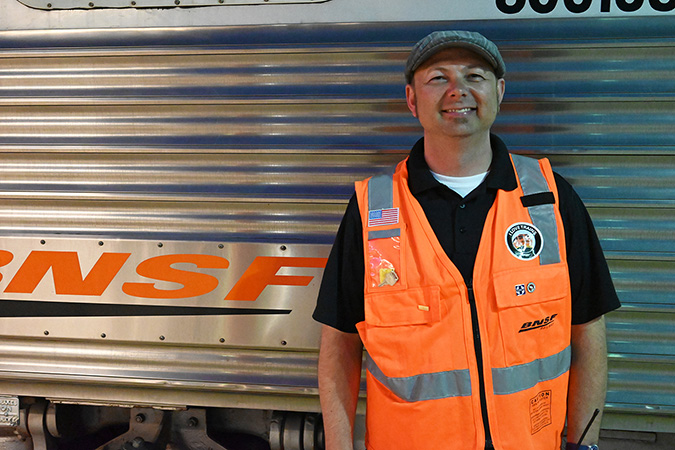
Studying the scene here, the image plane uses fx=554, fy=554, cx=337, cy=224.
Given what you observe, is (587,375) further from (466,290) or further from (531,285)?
(466,290)

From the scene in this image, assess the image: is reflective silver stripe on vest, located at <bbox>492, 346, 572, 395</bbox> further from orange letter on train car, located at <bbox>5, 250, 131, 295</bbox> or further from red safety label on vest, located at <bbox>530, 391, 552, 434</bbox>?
orange letter on train car, located at <bbox>5, 250, 131, 295</bbox>

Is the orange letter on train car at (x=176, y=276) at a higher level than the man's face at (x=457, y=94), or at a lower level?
lower

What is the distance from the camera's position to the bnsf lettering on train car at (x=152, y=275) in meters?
2.35

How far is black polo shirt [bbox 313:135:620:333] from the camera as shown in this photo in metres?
1.63

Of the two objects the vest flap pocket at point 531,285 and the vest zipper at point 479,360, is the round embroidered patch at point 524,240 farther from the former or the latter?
the vest zipper at point 479,360

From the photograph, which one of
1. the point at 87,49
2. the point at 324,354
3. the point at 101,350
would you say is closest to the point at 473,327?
the point at 324,354

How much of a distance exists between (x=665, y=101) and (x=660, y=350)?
982 mm

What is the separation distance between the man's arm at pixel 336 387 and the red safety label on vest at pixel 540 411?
1.84ft

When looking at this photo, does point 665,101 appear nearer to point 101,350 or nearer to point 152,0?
point 152,0

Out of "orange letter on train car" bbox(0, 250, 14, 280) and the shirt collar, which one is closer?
the shirt collar

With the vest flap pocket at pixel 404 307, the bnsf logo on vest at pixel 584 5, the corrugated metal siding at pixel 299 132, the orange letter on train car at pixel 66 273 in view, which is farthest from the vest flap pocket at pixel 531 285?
the orange letter on train car at pixel 66 273

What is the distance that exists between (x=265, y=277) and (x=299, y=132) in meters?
0.63

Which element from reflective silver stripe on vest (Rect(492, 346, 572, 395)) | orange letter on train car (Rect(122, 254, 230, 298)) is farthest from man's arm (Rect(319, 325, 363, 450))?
orange letter on train car (Rect(122, 254, 230, 298))

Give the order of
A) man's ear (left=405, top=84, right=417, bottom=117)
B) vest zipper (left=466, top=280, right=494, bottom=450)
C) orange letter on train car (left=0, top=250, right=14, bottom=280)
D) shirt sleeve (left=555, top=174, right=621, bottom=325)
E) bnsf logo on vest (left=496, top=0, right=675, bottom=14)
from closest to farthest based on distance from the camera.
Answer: vest zipper (left=466, top=280, right=494, bottom=450), shirt sleeve (left=555, top=174, right=621, bottom=325), man's ear (left=405, top=84, right=417, bottom=117), bnsf logo on vest (left=496, top=0, right=675, bottom=14), orange letter on train car (left=0, top=250, right=14, bottom=280)
